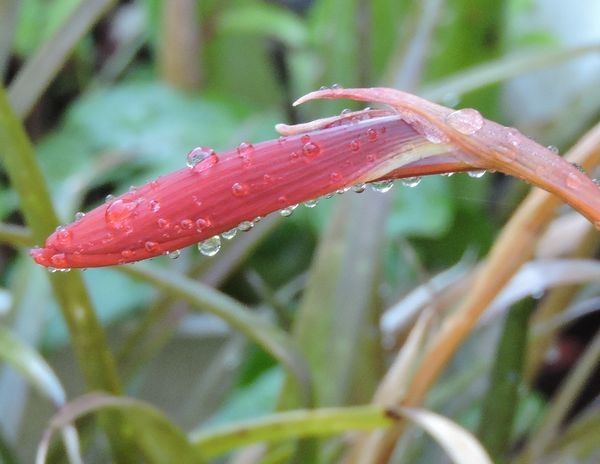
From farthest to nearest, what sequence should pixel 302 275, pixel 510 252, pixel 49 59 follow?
pixel 302 275 → pixel 49 59 → pixel 510 252

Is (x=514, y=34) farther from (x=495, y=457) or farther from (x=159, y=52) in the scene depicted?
(x=495, y=457)

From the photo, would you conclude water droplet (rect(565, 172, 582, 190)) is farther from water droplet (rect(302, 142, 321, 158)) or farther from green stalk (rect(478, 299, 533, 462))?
green stalk (rect(478, 299, 533, 462))

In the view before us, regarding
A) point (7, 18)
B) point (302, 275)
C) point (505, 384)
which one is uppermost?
point (7, 18)

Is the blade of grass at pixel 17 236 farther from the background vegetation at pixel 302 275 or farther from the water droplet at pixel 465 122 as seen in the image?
the water droplet at pixel 465 122

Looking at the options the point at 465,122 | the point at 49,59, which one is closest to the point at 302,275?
the point at 49,59

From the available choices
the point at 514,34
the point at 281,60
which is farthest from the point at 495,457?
the point at 281,60

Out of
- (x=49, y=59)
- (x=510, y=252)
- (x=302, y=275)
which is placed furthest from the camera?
(x=302, y=275)

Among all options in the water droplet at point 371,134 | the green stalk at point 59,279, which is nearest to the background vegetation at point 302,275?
the green stalk at point 59,279

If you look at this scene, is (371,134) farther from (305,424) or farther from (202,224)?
(305,424)
